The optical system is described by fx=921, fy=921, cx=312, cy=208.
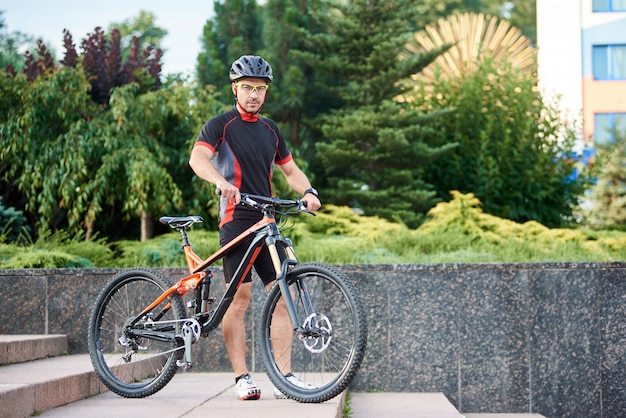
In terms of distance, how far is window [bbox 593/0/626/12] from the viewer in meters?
33.3

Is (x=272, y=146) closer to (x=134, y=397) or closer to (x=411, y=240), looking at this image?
(x=134, y=397)

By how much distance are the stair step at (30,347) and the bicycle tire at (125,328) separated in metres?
0.81

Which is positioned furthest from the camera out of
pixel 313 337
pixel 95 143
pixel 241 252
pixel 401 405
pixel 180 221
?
pixel 95 143

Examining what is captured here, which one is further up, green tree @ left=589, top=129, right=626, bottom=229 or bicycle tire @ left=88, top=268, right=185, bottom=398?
green tree @ left=589, top=129, right=626, bottom=229

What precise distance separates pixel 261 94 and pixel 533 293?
10.8 ft

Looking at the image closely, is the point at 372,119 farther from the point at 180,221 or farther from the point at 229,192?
the point at 229,192

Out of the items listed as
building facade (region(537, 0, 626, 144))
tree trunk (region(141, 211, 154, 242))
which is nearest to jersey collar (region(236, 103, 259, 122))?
tree trunk (region(141, 211, 154, 242))

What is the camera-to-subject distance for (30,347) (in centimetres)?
656

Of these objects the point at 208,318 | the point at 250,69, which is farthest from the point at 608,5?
the point at 208,318

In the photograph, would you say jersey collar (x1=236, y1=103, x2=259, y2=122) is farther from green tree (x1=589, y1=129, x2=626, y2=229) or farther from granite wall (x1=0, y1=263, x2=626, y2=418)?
green tree (x1=589, y1=129, x2=626, y2=229)

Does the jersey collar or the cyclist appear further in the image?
the jersey collar

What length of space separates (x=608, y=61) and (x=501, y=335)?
1120 inches

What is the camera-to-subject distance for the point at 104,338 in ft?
18.2

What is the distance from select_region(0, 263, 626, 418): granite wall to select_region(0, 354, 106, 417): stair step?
185cm
